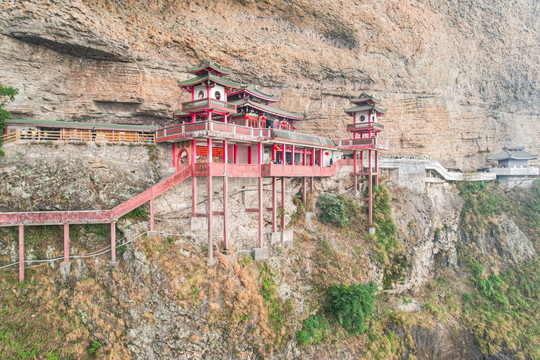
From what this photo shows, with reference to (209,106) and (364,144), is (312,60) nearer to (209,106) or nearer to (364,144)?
(364,144)

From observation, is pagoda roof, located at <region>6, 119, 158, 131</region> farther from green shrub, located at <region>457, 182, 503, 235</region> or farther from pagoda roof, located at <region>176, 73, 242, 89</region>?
green shrub, located at <region>457, 182, 503, 235</region>

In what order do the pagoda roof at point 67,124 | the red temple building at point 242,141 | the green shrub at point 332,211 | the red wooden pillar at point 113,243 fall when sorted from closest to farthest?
the red wooden pillar at point 113,243 → the red temple building at point 242,141 → the pagoda roof at point 67,124 → the green shrub at point 332,211

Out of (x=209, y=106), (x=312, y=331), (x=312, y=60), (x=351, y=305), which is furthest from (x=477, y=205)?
(x=209, y=106)

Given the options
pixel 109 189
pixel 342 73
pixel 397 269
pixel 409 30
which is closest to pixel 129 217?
pixel 109 189

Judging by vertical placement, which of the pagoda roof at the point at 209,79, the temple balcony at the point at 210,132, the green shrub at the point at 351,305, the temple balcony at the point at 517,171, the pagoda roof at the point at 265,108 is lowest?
the green shrub at the point at 351,305

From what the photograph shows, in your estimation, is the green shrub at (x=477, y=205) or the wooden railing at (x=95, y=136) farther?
the green shrub at (x=477, y=205)

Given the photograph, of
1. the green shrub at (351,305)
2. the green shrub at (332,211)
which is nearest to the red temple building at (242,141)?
the green shrub at (332,211)

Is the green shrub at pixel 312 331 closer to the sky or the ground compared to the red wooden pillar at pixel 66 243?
closer to the ground

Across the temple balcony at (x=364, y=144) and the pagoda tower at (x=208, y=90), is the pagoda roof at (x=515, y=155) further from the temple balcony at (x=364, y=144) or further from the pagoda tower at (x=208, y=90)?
the pagoda tower at (x=208, y=90)
